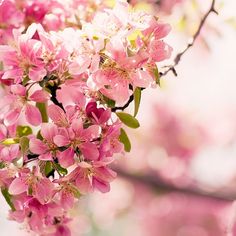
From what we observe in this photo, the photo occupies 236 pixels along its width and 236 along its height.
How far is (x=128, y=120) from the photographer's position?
3.86ft

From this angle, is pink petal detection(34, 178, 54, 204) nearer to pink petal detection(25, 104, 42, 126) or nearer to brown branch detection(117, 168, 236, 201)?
pink petal detection(25, 104, 42, 126)

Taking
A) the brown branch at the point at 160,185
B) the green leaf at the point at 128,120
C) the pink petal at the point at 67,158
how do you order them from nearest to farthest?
the pink petal at the point at 67,158 → the green leaf at the point at 128,120 → the brown branch at the point at 160,185

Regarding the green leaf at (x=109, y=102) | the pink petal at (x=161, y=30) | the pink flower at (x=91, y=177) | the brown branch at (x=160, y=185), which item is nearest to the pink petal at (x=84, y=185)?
the pink flower at (x=91, y=177)

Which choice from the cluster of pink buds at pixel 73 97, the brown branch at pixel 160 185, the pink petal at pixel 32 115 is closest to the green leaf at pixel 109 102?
the cluster of pink buds at pixel 73 97

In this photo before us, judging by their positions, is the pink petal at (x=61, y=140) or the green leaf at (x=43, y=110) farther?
the green leaf at (x=43, y=110)

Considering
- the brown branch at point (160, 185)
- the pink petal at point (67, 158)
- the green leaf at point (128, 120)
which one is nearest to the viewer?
the pink petal at point (67, 158)

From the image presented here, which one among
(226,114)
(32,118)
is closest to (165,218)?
(226,114)

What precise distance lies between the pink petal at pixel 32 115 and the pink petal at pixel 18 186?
0.09 metres

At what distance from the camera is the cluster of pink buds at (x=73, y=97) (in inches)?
42.8

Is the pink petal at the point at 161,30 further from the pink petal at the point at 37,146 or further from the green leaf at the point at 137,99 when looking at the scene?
the pink petal at the point at 37,146

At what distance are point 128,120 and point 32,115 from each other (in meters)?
0.14

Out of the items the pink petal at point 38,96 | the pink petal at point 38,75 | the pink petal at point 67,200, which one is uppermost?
the pink petal at point 38,75

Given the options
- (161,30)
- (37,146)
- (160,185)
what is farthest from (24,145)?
(160,185)

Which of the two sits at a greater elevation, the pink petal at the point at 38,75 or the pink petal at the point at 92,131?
the pink petal at the point at 38,75
